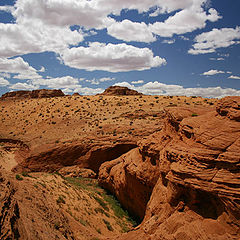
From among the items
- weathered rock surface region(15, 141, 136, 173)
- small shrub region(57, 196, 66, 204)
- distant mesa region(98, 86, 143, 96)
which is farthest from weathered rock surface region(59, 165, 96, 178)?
distant mesa region(98, 86, 143, 96)

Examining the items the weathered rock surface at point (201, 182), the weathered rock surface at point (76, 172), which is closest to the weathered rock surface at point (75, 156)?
→ the weathered rock surface at point (76, 172)

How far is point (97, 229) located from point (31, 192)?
4.97 m

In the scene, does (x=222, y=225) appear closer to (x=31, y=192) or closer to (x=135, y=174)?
(x=135, y=174)

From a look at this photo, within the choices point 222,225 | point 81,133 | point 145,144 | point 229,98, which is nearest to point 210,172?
point 222,225

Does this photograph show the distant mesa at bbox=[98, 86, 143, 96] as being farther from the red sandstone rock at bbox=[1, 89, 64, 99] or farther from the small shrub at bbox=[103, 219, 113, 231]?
the small shrub at bbox=[103, 219, 113, 231]

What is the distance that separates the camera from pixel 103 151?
24844 mm

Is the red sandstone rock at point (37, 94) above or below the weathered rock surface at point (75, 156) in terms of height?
above

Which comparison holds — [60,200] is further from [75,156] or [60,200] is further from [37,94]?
[37,94]

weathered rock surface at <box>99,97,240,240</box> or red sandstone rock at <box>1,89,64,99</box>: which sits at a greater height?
red sandstone rock at <box>1,89,64,99</box>

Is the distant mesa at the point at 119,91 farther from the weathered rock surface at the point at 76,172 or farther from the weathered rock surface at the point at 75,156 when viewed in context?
the weathered rock surface at the point at 76,172

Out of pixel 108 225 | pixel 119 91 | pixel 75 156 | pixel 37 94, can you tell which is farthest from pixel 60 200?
pixel 37 94

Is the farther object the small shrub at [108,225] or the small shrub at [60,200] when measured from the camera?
the small shrub at [108,225]

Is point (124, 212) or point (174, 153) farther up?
point (174, 153)

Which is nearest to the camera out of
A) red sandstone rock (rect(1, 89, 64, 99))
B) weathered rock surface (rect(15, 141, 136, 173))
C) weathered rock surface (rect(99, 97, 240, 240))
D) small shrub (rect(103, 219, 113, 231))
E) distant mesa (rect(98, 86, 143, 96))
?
weathered rock surface (rect(99, 97, 240, 240))
